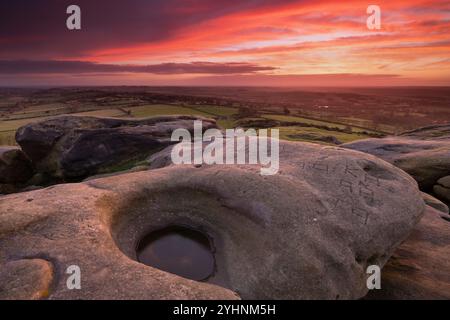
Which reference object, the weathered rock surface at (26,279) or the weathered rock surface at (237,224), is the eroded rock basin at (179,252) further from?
the weathered rock surface at (26,279)

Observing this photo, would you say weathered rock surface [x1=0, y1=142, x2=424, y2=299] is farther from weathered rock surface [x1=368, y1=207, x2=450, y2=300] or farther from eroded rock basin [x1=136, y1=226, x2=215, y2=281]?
weathered rock surface [x1=368, y1=207, x2=450, y2=300]

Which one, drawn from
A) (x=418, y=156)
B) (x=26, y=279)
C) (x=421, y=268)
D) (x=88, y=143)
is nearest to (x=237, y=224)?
(x=26, y=279)

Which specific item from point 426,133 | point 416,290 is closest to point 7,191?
point 416,290

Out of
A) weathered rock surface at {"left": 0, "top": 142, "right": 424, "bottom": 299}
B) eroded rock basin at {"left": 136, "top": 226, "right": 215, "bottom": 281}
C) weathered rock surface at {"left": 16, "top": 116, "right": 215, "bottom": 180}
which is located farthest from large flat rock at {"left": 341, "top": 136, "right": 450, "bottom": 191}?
weathered rock surface at {"left": 16, "top": 116, "right": 215, "bottom": 180}

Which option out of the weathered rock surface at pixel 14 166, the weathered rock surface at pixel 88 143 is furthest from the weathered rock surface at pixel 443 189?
the weathered rock surface at pixel 14 166
